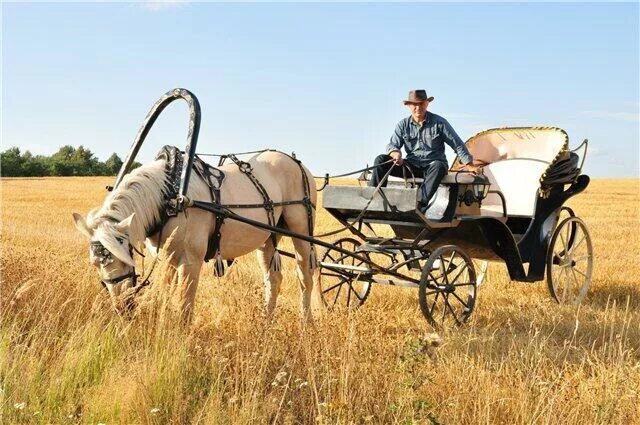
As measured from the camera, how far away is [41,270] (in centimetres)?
600

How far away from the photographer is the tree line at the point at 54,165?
63.4 m

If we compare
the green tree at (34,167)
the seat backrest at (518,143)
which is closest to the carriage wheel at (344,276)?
the seat backrest at (518,143)

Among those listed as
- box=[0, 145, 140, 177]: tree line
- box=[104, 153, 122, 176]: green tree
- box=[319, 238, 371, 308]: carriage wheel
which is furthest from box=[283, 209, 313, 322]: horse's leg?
box=[104, 153, 122, 176]: green tree

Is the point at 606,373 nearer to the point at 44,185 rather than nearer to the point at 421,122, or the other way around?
the point at 421,122

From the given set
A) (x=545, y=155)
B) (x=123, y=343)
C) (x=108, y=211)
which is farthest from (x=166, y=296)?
(x=545, y=155)

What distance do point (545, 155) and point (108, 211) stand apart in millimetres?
5700

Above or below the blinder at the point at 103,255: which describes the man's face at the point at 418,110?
above

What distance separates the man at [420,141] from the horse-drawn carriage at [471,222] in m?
0.26

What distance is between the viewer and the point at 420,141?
731 cm

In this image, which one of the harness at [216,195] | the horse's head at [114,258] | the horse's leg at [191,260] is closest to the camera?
the horse's head at [114,258]

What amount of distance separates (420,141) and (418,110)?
33 centimetres

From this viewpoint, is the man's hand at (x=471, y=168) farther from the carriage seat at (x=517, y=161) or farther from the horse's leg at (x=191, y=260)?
the horse's leg at (x=191, y=260)

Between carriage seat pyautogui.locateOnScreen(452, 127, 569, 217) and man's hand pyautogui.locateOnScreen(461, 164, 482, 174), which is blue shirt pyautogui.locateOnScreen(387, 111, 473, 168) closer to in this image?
man's hand pyautogui.locateOnScreen(461, 164, 482, 174)

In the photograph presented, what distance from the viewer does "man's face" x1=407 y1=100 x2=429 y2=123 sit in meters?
7.29
